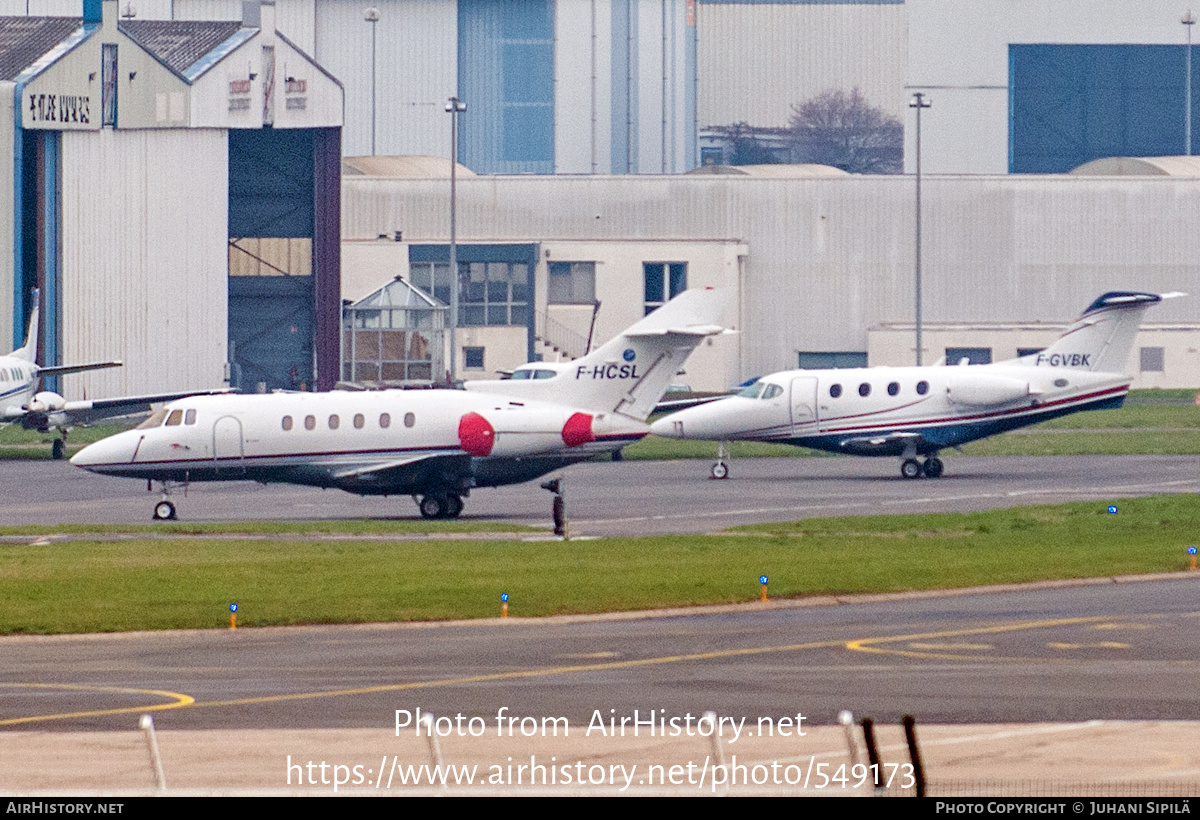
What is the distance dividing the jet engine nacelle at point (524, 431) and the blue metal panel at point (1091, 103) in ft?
288

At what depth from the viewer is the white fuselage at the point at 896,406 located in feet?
173

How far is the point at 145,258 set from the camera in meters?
75.9

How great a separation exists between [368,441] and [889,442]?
16.4m

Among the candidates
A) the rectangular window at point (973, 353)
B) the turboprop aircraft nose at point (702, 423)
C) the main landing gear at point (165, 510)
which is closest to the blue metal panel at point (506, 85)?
the rectangular window at point (973, 353)

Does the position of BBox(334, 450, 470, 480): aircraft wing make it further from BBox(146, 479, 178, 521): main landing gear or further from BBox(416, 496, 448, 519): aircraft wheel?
BBox(146, 479, 178, 521): main landing gear

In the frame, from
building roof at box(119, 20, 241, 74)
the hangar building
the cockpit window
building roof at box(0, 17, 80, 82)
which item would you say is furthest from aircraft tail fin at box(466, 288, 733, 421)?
building roof at box(119, 20, 241, 74)

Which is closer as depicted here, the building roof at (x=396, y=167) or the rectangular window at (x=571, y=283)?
the rectangular window at (x=571, y=283)

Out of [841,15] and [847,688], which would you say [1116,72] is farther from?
[847,688]

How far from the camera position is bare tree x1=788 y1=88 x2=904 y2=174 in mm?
145250

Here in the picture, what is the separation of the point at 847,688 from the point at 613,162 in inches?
4061

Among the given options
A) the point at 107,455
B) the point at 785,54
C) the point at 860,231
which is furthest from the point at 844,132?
the point at 107,455

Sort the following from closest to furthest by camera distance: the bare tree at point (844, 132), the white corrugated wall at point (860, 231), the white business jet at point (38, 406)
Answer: the white business jet at point (38, 406) → the white corrugated wall at point (860, 231) → the bare tree at point (844, 132)

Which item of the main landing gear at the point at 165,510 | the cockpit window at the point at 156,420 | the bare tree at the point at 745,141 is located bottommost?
the main landing gear at the point at 165,510

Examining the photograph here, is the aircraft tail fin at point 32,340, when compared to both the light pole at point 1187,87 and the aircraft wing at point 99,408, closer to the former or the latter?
the aircraft wing at point 99,408
